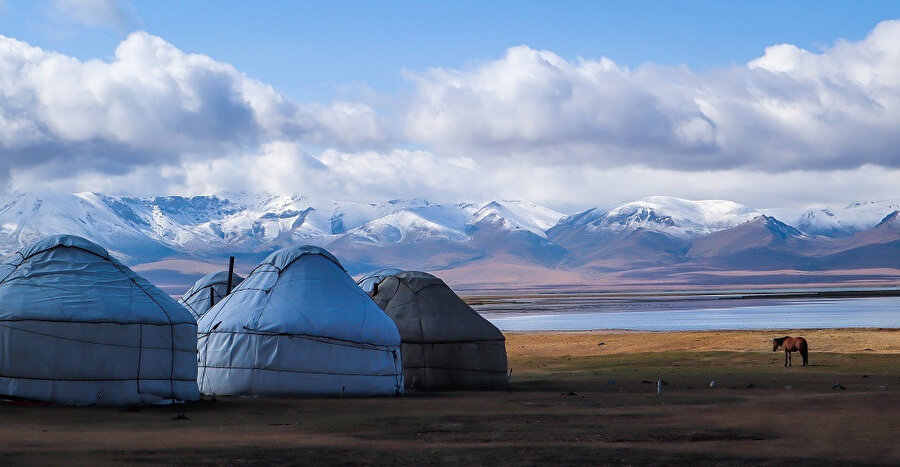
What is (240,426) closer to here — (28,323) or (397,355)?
(28,323)

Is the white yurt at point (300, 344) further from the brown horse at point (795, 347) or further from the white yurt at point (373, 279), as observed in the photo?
the brown horse at point (795, 347)

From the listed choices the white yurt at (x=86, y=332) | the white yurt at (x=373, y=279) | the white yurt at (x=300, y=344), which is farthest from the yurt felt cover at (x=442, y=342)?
the white yurt at (x=86, y=332)

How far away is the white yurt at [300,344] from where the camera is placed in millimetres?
24797

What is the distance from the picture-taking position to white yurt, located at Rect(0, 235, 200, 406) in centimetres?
2092

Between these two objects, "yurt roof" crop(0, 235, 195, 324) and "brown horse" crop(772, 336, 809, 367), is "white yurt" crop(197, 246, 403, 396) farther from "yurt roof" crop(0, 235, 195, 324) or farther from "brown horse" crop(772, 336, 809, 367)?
"brown horse" crop(772, 336, 809, 367)

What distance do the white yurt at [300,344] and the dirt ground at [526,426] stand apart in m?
0.77

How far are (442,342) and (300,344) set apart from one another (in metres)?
4.46

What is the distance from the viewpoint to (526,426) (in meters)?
19.2

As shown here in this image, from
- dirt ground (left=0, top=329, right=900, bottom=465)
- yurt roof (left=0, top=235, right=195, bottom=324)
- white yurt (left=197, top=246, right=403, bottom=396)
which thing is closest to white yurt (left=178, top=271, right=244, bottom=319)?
white yurt (left=197, top=246, right=403, bottom=396)

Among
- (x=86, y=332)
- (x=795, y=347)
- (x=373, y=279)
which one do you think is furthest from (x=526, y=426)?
(x=795, y=347)

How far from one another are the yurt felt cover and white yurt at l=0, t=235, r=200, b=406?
21.4 feet

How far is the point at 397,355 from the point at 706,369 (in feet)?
39.5

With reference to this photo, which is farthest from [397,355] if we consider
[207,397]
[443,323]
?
[207,397]

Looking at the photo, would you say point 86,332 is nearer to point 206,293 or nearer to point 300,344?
point 300,344
